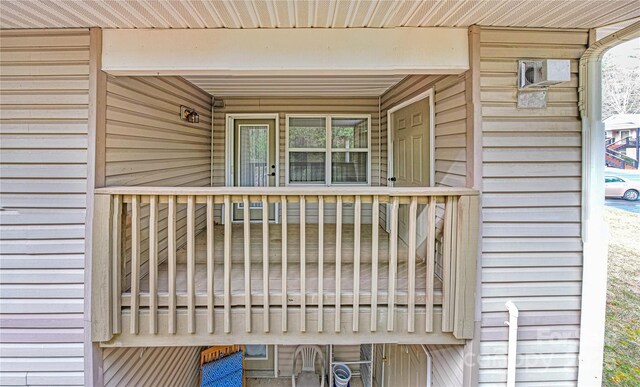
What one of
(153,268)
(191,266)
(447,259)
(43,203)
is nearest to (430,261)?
(447,259)

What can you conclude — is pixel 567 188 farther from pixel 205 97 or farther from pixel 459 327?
pixel 205 97

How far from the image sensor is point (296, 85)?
4.02 meters

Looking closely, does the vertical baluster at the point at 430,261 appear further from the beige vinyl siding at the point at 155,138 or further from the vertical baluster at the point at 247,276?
the beige vinyl siding at the point at 155,138

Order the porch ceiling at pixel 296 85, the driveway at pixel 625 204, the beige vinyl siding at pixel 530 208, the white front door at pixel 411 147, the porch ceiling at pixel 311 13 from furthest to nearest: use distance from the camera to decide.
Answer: the driveway at pixel 625 204 < the porch ceiling at pixel 296 85 < the white front door at pixel 411 147 < the beige vinyl siding at pixel 530 208 < the porch ceiling at pixel 311 13

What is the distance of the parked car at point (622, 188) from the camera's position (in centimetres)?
423

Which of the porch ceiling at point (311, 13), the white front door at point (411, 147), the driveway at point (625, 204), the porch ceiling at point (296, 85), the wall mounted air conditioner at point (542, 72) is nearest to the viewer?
the porch ceiling at point (311, 13)

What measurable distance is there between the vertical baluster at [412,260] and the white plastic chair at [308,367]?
3.06 metres

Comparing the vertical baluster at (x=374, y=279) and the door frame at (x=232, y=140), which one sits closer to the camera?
the vertical baluster at (x=374, y=279)

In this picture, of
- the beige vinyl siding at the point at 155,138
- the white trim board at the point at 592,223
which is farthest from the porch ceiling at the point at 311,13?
the beige vinyl siding at the point at 155,138

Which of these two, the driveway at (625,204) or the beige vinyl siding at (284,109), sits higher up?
the beige vinyl siding at (284,109)

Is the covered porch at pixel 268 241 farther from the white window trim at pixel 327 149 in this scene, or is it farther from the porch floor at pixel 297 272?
the white window trim at pixel 327 149

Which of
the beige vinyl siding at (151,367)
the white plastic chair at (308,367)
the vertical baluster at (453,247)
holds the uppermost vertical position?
the vertical baluster at (453,247)

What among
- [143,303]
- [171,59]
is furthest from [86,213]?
[171,59]

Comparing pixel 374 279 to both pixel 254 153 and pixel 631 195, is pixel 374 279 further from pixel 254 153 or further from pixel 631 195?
pixel 631 195
